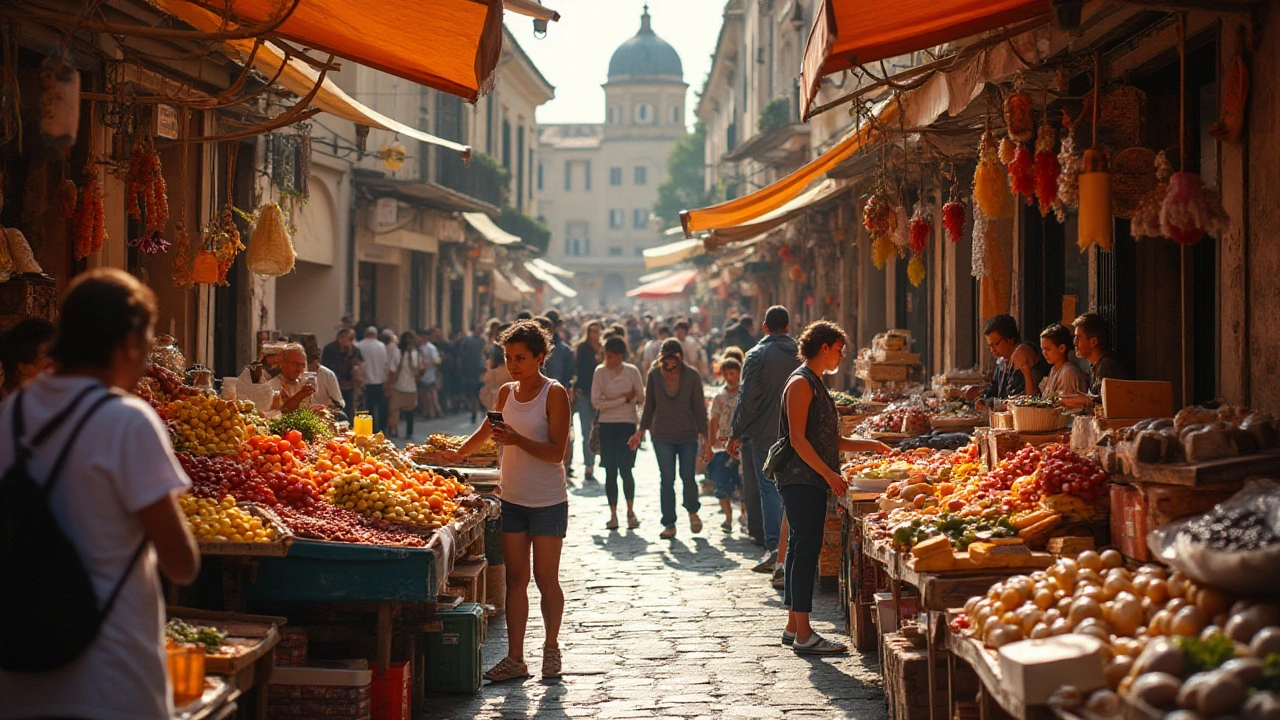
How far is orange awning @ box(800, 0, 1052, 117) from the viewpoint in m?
6.49

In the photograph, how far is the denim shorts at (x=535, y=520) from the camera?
7.39 metres

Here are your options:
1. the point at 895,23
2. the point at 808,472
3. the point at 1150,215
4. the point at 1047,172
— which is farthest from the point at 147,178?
the point at 1150,215

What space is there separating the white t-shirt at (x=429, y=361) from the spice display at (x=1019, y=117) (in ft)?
61.6

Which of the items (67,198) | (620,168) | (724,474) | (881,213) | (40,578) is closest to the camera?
(40,578)

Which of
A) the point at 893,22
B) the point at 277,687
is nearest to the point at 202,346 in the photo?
the point at 277,687

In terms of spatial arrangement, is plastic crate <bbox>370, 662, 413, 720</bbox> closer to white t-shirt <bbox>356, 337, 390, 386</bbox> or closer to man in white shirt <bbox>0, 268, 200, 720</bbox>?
man in white shirt <bbox>0, 268, 200, 720</bbox>

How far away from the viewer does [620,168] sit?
293 ft

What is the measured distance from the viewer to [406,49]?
7094mm

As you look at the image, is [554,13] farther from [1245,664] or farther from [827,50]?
[1245,664]

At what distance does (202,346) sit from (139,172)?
4798 millimetres

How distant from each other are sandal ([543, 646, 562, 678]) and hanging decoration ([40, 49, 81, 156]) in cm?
355

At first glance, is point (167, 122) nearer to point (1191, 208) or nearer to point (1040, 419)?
point (1040, 419)

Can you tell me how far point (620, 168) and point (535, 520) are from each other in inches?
3260

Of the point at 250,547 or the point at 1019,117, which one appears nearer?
the point at 250,547
